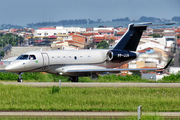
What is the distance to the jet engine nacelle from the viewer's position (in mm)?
36969

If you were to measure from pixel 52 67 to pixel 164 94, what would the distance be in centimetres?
1269

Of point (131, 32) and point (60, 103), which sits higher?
point (131, 32)

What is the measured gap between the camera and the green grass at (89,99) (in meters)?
19.8

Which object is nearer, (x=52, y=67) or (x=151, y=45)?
(x=52, y=67)

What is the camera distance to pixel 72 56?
35469 millimetres

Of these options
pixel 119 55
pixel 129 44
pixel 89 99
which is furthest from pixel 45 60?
pixel 89 99

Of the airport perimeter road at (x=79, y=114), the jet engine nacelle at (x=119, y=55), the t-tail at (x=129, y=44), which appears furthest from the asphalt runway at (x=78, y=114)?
the t-tail at (x=129, y=44)

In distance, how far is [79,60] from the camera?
3569 cm

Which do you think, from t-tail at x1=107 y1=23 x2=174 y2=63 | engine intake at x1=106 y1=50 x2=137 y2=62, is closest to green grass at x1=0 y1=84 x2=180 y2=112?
engine intake at x1=106 y1=50 x2=137 y2=62

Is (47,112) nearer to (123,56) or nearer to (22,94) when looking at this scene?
(22,94)

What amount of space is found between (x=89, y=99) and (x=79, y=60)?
550 inches

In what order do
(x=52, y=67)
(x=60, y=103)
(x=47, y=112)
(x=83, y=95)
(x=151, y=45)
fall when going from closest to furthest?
(x=47, y=112)
(x=60, y=103)
(x=83, y=95)
(x=52, y=67)
(x=151, y=45)

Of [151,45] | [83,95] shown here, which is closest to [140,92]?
[83,95]

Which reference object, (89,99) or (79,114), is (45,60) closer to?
(89,99)
